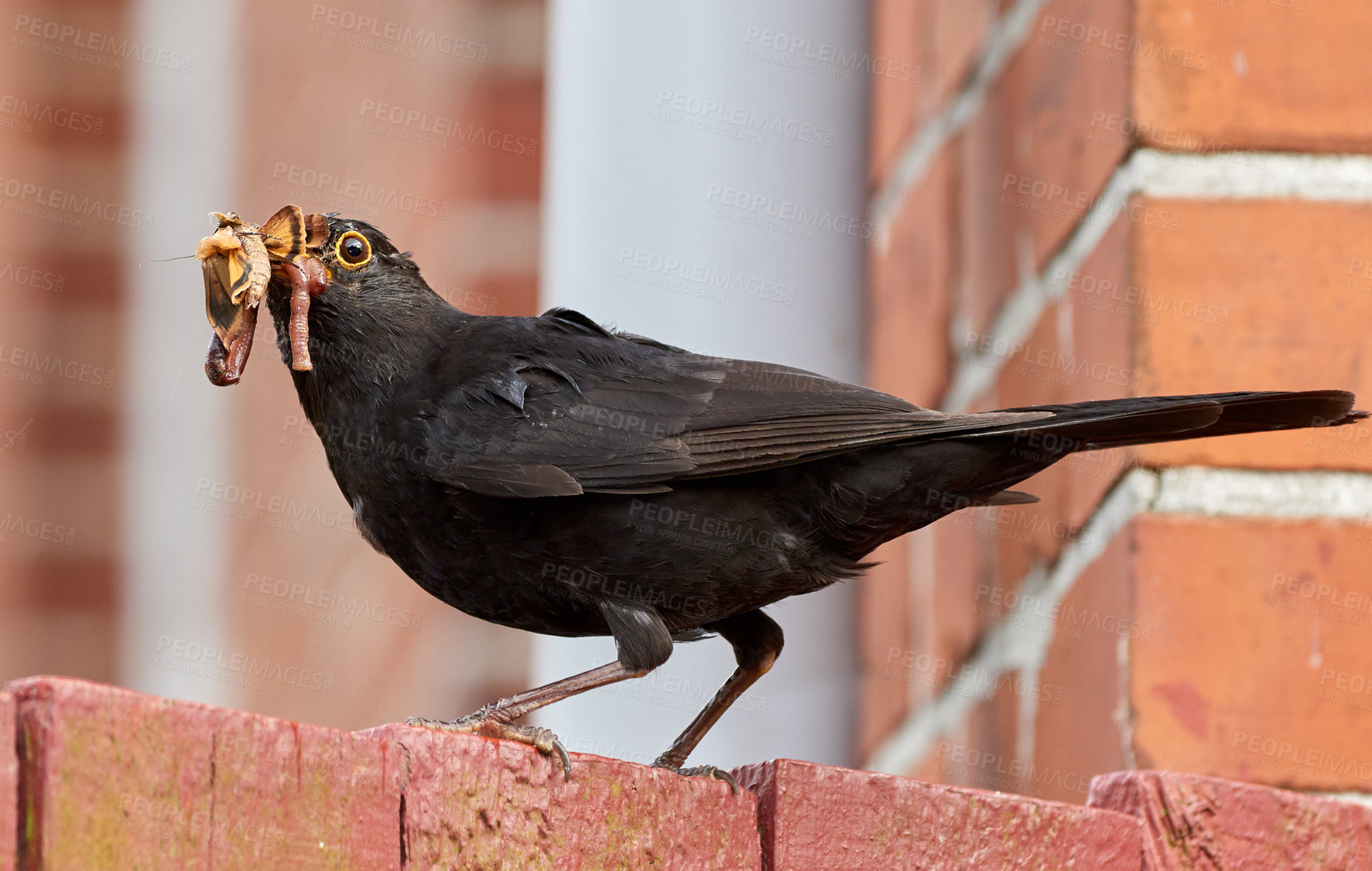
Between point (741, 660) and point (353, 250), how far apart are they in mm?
933

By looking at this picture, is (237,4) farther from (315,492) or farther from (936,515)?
(936,515)

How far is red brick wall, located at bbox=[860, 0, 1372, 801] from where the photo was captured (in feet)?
7.33

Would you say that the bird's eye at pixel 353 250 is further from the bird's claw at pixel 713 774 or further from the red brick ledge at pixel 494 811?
the red brick ledge at pixel 494 811

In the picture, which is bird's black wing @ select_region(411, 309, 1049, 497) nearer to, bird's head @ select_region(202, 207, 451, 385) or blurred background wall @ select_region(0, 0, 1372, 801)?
bird's head @ select_region(202, 207, 451, 385)

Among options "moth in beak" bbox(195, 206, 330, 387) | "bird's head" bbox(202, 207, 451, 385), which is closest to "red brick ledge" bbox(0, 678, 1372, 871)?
"moth in beak" bbox(195, 206, 330, 387)

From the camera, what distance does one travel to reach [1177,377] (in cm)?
234

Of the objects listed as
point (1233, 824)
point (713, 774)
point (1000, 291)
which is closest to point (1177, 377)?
point (1000, 291)

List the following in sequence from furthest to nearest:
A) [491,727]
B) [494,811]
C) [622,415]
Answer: [622,415] < [491,727] < [494,811]

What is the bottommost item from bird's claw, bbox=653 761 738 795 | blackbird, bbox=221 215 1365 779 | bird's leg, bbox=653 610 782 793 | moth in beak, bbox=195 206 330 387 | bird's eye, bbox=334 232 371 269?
bird's claw, bbox=653 761 738 795

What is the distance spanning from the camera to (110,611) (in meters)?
5.64

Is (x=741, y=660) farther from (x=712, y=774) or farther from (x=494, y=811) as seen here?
(x=494, y=811)

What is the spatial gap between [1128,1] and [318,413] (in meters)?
1.38

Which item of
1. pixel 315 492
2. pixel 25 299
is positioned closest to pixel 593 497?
→ pixel 315 492

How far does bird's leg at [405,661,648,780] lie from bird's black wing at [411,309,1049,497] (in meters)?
0.27
